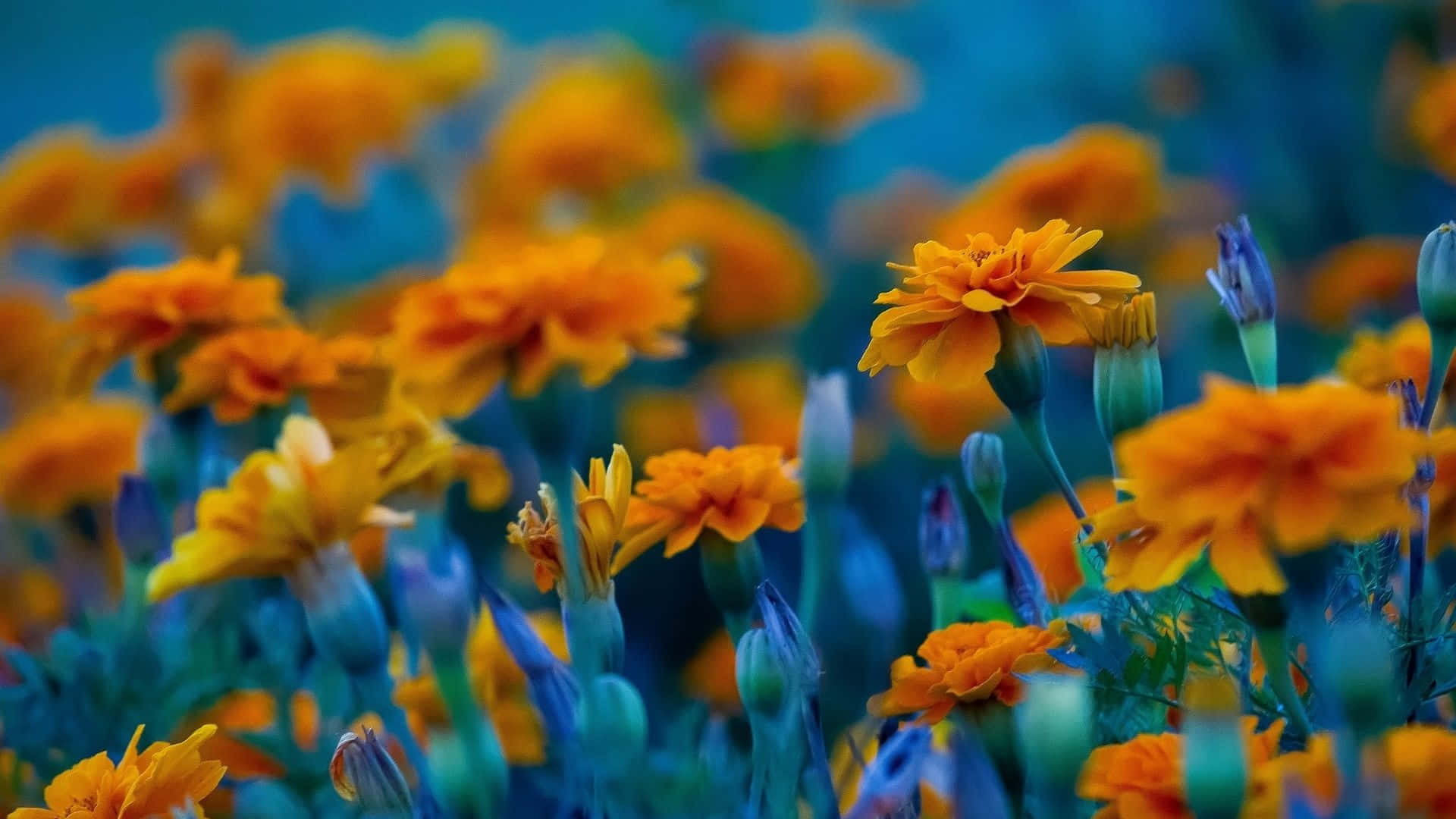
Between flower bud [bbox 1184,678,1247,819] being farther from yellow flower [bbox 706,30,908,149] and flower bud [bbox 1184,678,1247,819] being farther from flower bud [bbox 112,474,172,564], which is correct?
yellow flower [bbox 706,30,908,149]

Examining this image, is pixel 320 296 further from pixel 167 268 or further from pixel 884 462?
pixel 167 268

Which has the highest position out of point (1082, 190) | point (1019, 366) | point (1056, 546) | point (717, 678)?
point (1019, 366)

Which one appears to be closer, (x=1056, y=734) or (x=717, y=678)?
(x=1056, y=734)

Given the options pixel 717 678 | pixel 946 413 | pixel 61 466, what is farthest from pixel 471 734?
pixel 946 413

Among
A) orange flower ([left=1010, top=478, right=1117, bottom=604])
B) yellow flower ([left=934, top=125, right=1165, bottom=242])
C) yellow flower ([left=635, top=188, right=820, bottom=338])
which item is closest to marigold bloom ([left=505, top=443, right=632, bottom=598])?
orange flower ([left=1010, top=478, right=1117, bottom=604])

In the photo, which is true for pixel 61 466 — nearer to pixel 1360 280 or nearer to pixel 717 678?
pixel 717 678

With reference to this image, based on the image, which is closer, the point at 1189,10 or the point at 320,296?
the point at 320,296

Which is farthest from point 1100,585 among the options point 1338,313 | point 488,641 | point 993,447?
point 1338,313
